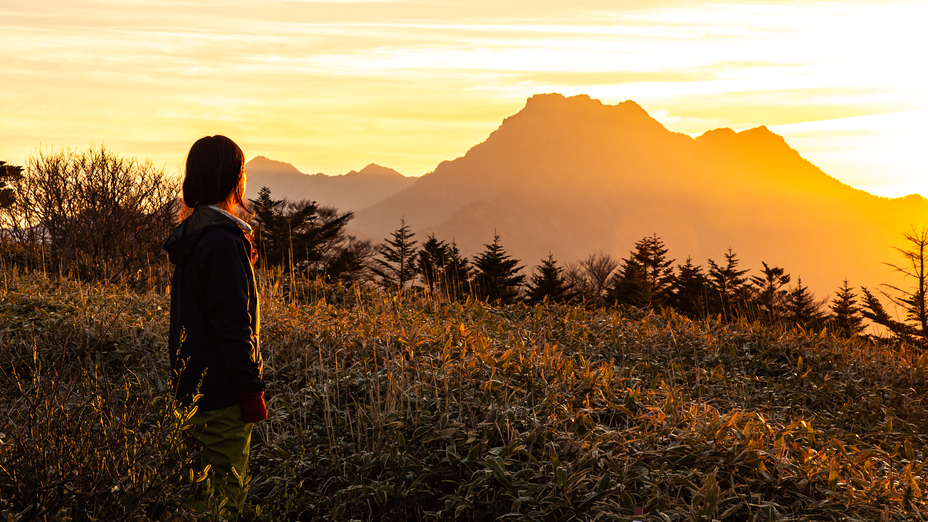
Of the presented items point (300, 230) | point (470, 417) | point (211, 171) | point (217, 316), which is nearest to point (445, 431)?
point (470, 417)

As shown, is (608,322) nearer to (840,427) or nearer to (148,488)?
(840,427)

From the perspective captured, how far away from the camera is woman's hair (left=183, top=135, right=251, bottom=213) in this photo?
2.76 metres

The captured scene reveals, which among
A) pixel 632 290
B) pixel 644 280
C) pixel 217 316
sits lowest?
pixel 632 290

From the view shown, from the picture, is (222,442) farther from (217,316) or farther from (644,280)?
(644,280)

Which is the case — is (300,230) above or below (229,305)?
above

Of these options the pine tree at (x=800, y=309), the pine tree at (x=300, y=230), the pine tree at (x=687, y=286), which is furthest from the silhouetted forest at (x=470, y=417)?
the pine tree at (x=687, y=286)

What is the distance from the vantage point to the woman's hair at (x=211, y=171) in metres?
2.76

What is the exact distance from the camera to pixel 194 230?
2.69 metres

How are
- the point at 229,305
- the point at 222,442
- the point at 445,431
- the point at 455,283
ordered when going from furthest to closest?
1. the point at 455,283
2. the point at 445,431
3. the point at 222,442
4. the point at 229,305

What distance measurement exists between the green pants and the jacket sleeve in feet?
0.61

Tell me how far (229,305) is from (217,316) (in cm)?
8

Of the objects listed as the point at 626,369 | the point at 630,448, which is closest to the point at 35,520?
the point at 630,448

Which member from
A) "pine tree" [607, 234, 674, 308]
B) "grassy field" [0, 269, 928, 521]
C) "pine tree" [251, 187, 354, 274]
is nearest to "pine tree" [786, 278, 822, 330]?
"grassy field" [0, 269, 928, 521]

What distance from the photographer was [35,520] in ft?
7.29
